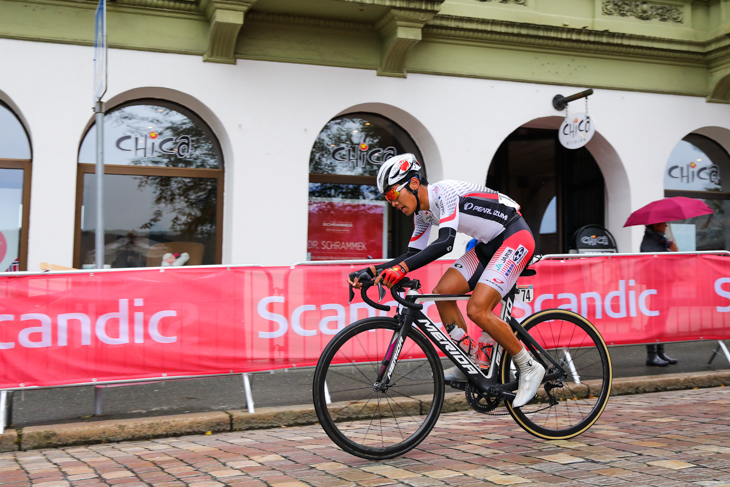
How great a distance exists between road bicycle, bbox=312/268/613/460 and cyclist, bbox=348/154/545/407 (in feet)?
0.40

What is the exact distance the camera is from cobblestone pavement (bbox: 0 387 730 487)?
3924mm

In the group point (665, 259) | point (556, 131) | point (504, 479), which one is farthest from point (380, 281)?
point (556, 131)

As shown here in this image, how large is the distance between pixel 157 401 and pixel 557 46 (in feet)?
28.6

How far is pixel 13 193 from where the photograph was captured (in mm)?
9891

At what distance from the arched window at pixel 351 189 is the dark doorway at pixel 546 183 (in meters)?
2.91

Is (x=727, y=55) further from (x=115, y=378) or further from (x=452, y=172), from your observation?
(x=115, y=378)

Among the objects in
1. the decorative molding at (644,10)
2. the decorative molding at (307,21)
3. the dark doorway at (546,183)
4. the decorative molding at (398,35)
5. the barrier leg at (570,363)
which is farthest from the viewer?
the dark doorway at (546,183)

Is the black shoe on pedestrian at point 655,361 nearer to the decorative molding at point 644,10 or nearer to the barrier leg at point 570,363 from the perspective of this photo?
the barrier leg at point 570,363

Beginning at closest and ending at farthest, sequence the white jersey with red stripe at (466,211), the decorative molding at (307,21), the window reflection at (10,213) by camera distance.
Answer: the white jersey with red stripe at (466,211) → the window reflection at (10,213) → the decorative molding at (307,21)

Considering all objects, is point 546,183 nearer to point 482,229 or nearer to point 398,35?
point 398,35

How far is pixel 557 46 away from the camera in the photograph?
38.8ft

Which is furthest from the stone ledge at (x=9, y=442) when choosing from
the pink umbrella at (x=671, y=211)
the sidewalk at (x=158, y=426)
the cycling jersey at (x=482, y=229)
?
the pink umbrella at (x=671, y=211)

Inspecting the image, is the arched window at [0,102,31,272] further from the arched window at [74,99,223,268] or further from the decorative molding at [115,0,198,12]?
the decorative molding at [115,0,198,12]

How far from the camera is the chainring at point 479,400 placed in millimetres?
4531
